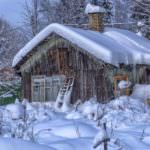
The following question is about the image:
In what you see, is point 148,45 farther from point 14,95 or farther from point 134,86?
point 14,95

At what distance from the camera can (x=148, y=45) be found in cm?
3038

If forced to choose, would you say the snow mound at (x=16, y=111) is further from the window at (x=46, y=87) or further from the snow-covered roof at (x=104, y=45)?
the window at (x=46, y=87)

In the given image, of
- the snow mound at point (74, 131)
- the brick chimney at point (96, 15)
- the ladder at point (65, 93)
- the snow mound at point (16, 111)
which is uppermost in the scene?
the brick chimney at point (96, 15)

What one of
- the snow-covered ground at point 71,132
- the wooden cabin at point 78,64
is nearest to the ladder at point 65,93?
the wooden cabin at point 78,64

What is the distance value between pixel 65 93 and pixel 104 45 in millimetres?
2740

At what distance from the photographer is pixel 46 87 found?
27.1 metres

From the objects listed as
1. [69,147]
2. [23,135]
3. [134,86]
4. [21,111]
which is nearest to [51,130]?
[23,135]

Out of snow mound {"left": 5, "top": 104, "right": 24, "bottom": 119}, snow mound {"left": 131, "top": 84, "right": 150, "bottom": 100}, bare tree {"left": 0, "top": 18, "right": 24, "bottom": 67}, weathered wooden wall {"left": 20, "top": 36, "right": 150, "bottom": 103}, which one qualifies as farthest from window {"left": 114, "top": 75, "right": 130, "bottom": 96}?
bare tree {"left": 0, "top": 18, "right": 24, "bottom": 67}

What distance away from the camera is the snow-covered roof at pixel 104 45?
24609 mm

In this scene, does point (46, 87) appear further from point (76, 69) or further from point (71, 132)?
point (71, 132)

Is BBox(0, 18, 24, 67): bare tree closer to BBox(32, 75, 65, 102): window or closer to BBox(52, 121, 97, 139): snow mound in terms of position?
BBox(32, 75, 65, 102): window

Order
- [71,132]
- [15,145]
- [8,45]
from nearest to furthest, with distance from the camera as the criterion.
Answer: [15,145] < [71,132] < [8,45]

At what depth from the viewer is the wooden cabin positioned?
25.3m

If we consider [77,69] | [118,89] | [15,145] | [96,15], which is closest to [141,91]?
[118,89]
